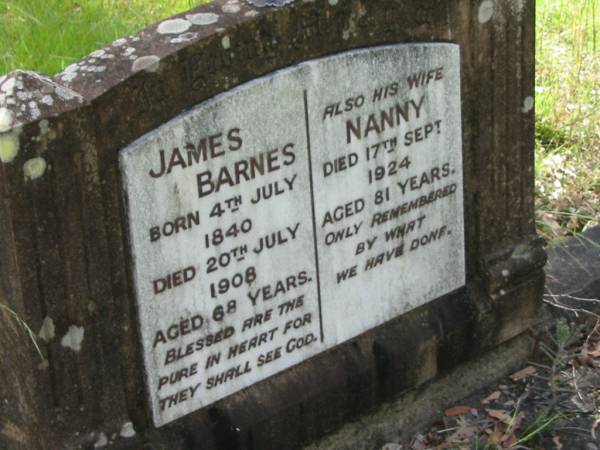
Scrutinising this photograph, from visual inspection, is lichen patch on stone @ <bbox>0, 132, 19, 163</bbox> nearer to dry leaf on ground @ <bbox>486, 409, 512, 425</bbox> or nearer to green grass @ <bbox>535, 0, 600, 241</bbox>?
dry leaf on ground @ <bbox>486, 409, 512, 425</bbox>

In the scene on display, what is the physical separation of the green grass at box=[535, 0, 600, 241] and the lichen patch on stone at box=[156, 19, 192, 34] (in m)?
2.14

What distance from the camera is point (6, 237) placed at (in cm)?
276

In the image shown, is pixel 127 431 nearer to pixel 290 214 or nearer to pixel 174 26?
pixel 290 214

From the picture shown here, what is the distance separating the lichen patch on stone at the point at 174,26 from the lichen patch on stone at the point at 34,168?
1.53 ft

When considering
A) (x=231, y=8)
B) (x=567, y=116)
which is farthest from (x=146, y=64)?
(x=567, y=116)

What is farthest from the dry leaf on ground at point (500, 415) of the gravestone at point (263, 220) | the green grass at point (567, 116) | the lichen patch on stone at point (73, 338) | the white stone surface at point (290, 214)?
the lichen patch on stone at point (73, 338)

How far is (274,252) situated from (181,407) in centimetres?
46

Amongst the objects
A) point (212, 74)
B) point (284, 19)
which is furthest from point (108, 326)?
point (284, 19)

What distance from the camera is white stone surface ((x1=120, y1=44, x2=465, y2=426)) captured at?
302 centimetres

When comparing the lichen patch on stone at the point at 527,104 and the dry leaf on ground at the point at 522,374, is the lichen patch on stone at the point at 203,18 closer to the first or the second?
the lichen patch on stone at the point at 527,104

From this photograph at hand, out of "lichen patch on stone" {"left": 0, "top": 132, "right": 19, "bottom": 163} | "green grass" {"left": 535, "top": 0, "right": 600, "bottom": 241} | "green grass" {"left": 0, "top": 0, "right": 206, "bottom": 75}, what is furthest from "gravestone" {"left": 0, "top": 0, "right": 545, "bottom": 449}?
"green grass" {"left": 0, "top": 0, "right": 206, "bottom": 75}

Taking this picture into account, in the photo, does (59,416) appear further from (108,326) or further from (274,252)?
(274,252)

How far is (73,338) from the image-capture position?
9.62 feet

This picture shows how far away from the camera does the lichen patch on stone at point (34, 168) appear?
8.88 feet
